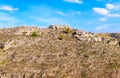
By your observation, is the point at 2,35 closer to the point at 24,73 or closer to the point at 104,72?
the point at 24,73

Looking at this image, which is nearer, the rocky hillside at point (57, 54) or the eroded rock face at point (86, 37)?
the rocky hillside at point (57, 54)

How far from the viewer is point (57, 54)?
398 feet

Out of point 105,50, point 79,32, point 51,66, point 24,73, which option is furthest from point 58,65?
point 79,32

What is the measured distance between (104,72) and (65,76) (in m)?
13.0

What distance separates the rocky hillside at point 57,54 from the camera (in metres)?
110

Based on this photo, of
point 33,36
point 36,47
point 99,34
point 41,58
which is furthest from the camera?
point 99,34

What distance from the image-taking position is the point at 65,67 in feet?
370

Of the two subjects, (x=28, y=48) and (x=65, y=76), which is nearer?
(x=65, y=76)

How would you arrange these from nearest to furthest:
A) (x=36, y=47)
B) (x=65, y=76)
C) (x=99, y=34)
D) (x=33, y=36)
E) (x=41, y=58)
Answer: (x=65, y=76) → (x=41, y=58) → (x=36, y=47) → (x=33, y=36) → (x=99, y=34)

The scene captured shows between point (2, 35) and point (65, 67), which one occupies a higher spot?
point (2, 35)

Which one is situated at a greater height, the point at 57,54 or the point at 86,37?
the point at 86,37

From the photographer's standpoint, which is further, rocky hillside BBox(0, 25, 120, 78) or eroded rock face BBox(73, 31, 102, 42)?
eroded rock face BBox(73, 31, 102, 42)

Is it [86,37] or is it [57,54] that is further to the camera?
[86,37]

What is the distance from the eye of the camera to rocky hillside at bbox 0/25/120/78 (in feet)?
360
